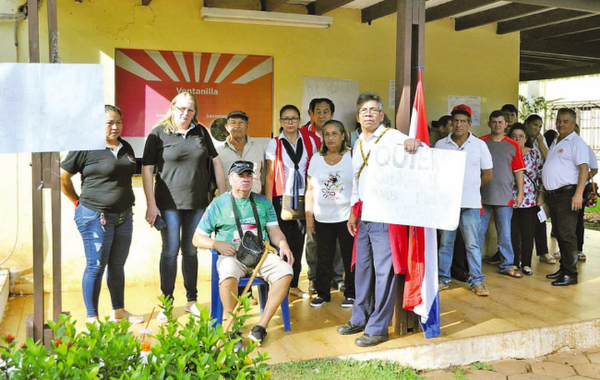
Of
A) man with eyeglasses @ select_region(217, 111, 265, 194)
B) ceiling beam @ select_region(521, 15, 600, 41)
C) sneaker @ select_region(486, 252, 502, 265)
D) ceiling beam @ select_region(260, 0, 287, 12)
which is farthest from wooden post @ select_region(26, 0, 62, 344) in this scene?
ceiling beam @ select_region(521, 15, 600, 41)

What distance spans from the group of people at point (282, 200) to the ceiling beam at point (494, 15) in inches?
45.3

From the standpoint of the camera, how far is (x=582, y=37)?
26.0 ft

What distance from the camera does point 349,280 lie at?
513 cm

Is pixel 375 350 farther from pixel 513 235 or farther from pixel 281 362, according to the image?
pixel 513 235

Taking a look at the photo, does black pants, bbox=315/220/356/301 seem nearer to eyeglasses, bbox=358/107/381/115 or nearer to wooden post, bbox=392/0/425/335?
wooden post, bbox=392/0/425/335

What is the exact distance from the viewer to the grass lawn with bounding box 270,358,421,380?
145 inches

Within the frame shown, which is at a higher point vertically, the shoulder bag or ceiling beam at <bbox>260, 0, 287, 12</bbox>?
ceiling beam at <bbox>260, 0, 287, 12</bbox>

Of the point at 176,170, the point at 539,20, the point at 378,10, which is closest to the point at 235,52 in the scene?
the point at 378,10

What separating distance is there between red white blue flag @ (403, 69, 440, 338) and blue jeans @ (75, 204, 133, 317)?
216 cm

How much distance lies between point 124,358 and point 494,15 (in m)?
5.74

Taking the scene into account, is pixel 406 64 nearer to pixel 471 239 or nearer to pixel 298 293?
pixel 471 239

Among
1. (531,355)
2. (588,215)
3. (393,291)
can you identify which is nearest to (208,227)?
(393,291)

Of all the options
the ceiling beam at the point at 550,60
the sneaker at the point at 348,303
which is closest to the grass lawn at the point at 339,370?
the sneaker at the point at 348,303

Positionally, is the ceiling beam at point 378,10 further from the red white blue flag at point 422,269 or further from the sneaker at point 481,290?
the sneaker at point 481,290
